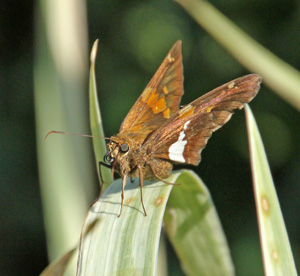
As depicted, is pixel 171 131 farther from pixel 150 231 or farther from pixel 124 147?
pixel 150 231

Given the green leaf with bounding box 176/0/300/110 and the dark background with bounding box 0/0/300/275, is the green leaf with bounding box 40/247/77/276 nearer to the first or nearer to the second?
the green leaf with bounding box 176/0/300/110

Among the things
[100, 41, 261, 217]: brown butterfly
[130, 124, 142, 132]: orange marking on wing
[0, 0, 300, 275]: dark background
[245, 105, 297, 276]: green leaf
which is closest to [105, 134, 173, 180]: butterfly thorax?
[100, 41, 261, 217]: brown butterfly

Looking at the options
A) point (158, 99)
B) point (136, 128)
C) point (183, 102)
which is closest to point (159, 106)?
point (158, 99)

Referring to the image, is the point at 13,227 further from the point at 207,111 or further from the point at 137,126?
the point at 207,111

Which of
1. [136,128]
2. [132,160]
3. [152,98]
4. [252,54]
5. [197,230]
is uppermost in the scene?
[252,54]

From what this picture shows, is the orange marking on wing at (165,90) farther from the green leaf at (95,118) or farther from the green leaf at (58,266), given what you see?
the green leaf at (58,266)

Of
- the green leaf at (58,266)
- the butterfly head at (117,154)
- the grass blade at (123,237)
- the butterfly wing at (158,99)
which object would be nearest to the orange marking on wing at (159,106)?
the butterfly wing at (158,99)

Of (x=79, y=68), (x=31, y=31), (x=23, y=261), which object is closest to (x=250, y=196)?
(x=79, y=68)

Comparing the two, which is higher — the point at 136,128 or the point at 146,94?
the point at 146,94
